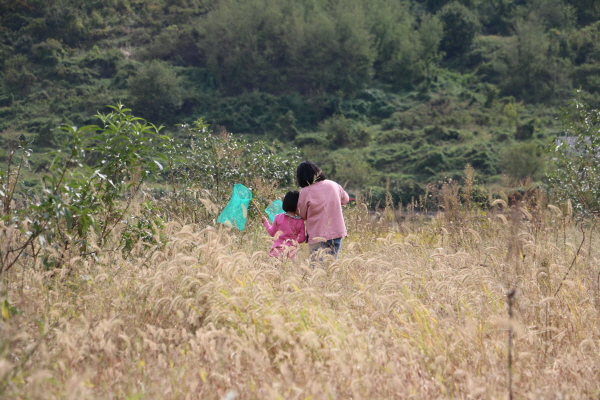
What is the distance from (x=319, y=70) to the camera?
44.2 metres

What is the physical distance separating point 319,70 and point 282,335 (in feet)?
141

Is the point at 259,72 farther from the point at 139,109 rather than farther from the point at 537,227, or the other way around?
the point at 537,227

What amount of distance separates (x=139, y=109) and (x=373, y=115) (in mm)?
16433

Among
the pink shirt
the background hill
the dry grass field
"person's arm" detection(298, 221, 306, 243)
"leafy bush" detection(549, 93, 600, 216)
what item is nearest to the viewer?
the dry grass field

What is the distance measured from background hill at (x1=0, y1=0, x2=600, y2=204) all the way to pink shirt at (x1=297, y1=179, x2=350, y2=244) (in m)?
28.1

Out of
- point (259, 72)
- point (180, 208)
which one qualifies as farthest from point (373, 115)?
point (180, 208)

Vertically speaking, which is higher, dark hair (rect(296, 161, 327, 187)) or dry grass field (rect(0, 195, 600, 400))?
dark hair (rect(296, 161, 327, 187))

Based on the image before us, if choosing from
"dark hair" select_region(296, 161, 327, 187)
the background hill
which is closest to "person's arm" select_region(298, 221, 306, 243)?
"dark hair" select_region(296, 161, 327, 187)

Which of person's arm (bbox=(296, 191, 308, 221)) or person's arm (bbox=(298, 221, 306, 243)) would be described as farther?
person's arm (bbox=(298, 221, 306, 243))

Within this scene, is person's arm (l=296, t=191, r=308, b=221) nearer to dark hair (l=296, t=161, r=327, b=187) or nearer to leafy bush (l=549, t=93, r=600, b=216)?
dark hair (l=296, t=161, r=327, b=187)

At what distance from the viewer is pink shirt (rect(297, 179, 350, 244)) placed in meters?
5.11

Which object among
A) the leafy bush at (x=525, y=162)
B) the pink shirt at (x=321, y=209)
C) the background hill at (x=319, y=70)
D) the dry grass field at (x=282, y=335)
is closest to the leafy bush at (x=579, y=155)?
the pink shirt at (x=321, y=209)

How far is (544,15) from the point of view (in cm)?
5056

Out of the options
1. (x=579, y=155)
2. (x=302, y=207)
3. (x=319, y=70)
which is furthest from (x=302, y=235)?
(x=319, y=70)
